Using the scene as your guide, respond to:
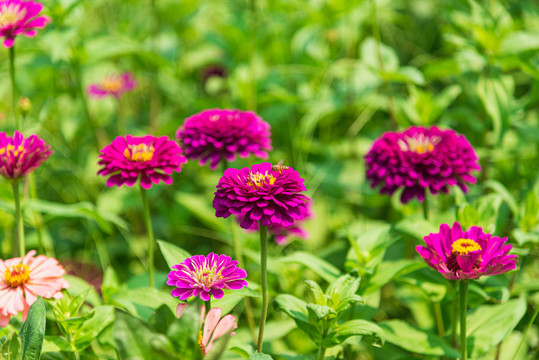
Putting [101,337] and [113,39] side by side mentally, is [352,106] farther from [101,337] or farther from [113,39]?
[101,337]

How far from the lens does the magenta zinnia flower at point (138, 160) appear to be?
1.09 metres

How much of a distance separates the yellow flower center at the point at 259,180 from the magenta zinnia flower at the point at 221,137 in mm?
258

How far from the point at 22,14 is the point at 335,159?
111 centimetres

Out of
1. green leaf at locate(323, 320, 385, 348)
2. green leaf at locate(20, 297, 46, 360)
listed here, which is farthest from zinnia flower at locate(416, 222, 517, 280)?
green leaf at locate(20, 297, 46, 360)

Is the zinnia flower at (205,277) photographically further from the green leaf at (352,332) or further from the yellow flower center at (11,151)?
the yellow flower center at (11,151)

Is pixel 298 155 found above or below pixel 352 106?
below

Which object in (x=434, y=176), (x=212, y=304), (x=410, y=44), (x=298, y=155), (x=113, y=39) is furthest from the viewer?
(x=410, y=44)

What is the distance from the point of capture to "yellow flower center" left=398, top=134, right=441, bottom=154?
1.30m

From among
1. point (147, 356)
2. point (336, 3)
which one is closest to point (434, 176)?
point (147, 356)

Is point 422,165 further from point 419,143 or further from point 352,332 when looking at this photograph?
point 352,332

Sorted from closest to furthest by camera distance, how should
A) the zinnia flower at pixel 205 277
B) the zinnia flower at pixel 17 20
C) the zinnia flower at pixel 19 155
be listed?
the zinnia flower at pixel 205 277 < the zinnia flower at pixel 19 155 < the zinnia flower at pixel 17 20

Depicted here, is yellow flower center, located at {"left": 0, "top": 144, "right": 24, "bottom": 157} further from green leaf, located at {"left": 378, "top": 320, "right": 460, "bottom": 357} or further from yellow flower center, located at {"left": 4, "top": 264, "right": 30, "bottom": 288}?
green leaf, located at {"left": 378, "top": 320, "right": 460, "bottom": 357}

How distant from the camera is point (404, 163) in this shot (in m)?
1.22

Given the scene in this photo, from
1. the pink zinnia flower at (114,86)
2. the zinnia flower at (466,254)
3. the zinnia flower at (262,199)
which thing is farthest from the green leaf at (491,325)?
the pink zinnia flower at (114,86)
